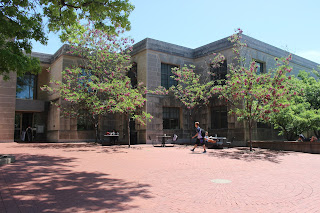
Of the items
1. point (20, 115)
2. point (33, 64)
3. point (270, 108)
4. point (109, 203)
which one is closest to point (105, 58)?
point (33, 64)

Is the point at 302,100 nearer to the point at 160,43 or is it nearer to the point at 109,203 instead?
the point at 160,43

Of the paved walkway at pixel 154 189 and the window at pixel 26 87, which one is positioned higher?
the window at pixel 26 87

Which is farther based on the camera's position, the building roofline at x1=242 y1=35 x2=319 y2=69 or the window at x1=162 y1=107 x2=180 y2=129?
the window at x1=162 y1=107 x2=180 y2=129

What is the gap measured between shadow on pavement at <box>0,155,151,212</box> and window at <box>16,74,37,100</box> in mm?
19992

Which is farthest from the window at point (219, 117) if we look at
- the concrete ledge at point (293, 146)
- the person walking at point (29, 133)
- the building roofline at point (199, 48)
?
the person walking at point (29, 133)

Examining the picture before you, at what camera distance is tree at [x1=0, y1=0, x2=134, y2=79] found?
9.34 m

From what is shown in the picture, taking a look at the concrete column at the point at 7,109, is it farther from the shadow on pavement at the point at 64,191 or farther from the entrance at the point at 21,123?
the shadow on pavement at the point at 64,191

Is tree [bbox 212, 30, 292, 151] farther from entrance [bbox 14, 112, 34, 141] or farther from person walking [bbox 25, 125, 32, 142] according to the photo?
entrance [bbox 14, 112, 34, 141]

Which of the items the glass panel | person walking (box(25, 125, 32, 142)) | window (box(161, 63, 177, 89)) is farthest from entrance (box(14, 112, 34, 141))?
window (box(161, 63, 177, 89))

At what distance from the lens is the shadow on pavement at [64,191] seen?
4.60 meters

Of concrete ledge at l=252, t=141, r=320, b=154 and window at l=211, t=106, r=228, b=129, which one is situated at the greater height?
window at l=211, t=106, r=228, b=129

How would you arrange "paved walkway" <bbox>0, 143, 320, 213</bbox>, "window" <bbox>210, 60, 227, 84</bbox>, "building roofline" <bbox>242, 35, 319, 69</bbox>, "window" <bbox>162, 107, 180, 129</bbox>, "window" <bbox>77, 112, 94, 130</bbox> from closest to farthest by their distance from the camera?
1. "paved walkway" <bbox>0, 143, 320, 213</bbox>
2. "building roofline" <bbox>242, 35, 319, 69</bbox>
3. "window" <bbox>210, 60, 227, 84</bbox>
4. "window" <bbox>162, 107, 180, 129</bbox>
5. "window" <bbox>77, 112, 94, 130</bbox>

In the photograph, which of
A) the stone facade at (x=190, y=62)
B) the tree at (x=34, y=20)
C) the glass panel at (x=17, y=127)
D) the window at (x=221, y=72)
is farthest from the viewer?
the glass panel at (x=17, y=127)

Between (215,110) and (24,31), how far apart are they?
1543 cm
